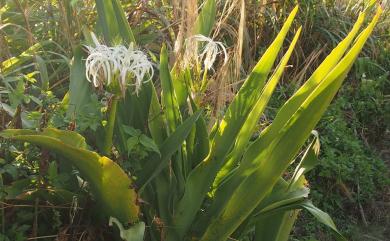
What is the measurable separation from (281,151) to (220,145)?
0.68 feet

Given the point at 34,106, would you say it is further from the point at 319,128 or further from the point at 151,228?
the point at 319,128

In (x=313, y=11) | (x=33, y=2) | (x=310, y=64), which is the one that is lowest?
(x=310, y=64)

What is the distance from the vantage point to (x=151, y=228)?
2188 millimetres

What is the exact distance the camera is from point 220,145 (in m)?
2.12

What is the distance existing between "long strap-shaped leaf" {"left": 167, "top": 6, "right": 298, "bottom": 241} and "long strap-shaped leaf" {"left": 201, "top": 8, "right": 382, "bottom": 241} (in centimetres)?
10

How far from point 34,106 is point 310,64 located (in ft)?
9.56

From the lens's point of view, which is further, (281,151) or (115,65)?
(281,151)

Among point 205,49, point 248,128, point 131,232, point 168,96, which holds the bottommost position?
point 131,232

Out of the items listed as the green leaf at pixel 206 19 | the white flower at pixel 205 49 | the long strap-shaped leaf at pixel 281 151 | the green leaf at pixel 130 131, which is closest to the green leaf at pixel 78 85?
the green leaf at pixel 130 131

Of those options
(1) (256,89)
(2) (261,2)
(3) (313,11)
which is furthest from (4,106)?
(3) (313,11)

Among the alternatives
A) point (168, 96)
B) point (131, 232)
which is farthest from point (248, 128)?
point (131, 232)

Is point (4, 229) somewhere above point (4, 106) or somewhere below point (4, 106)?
below

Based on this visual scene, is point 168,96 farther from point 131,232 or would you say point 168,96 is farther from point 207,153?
point 131,232

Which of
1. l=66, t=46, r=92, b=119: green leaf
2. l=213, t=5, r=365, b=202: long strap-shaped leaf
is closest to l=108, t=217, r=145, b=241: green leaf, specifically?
l=213, t=5, r=365, b=202: long strap-shaped leaf
